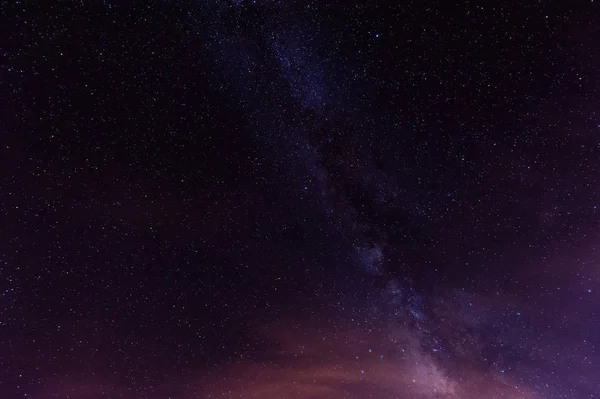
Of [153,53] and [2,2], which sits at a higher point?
[153,53]

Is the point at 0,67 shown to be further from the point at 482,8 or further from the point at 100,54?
the point at 482,8

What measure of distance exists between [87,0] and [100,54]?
2.18 feet

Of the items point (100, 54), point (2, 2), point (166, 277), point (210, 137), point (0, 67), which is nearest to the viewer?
point (2, 2)

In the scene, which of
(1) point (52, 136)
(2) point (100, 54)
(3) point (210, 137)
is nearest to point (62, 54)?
(2) point (100, 54)

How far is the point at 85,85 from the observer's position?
5730 mm

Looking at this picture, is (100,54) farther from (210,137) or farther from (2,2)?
(210,137)

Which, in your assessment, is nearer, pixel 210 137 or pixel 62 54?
pixel 62 54

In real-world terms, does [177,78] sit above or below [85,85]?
above

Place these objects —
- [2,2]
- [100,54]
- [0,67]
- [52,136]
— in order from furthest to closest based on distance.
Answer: [52,136], [100,54], [0,67], [2,2]

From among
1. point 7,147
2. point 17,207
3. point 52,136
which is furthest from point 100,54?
point 17,207

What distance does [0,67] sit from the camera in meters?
5.10

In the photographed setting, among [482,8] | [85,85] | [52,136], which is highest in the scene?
[482,8]

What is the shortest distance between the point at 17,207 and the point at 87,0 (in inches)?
125

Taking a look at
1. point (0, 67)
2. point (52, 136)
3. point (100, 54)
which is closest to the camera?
point (0, 67)
